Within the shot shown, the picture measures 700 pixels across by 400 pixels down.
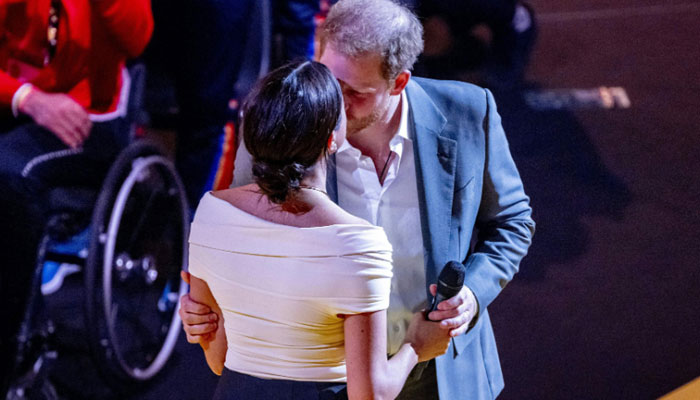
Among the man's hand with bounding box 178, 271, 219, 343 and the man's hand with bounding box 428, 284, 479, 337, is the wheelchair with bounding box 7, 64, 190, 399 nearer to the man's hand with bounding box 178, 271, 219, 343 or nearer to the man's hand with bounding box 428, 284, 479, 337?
the man's hand with bounding box 178, 271, 219, 343

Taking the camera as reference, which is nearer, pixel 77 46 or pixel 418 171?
pixel 418 171

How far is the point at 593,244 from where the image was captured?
3.38 metres

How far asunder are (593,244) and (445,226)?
205 cm

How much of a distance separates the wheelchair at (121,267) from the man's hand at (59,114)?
0.49 ft

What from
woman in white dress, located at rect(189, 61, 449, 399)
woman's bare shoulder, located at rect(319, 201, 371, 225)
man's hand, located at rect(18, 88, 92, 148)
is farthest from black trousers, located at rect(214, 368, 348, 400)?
man's hand, located at rect(18, 88, 92, 148)

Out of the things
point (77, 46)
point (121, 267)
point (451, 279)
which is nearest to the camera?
point (451, 279)

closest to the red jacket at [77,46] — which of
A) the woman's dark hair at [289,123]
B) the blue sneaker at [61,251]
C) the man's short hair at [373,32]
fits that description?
the blue sneaker at [61,251]

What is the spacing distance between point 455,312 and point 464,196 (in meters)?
0.25

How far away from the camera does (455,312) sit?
1386 mm

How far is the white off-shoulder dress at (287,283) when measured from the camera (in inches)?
46.0

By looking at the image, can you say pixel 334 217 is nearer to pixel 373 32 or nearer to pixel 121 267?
pixel 373 32

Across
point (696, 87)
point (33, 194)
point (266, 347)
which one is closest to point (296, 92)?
point (266, 347)

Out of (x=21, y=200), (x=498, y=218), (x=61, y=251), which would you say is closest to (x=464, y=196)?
(x=498, y=218)

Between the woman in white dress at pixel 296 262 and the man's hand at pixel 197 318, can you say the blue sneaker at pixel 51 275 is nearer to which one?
the man's hand at pixel 197 318
